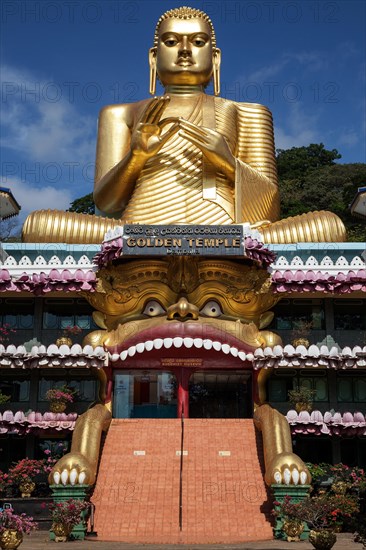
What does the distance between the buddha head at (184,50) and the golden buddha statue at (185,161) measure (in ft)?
0.10

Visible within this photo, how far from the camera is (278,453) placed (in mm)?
12797

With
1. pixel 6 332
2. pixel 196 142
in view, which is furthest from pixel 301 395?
pixel 6 332

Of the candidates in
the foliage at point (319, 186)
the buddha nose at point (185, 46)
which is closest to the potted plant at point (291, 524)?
the buddha nose at point (185, 46)

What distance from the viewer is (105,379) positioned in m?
16.2

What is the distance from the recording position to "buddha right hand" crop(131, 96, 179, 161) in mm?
17500

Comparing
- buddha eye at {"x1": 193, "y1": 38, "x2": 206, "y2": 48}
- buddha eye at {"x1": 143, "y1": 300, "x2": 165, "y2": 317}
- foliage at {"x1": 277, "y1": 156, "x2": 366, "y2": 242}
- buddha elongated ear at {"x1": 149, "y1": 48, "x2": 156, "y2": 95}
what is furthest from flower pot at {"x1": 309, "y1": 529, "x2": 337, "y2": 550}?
foliage at {"x1": 277, "y1": 156, "x2": 366, "y2": 242}

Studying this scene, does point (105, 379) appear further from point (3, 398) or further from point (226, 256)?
point (226, 256)

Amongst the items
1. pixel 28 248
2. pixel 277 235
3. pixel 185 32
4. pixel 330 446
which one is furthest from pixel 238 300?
pixel 185 32

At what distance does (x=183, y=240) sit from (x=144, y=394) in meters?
3.79

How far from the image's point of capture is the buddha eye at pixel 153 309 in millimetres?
16516

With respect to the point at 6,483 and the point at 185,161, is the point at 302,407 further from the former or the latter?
the point at 185,161

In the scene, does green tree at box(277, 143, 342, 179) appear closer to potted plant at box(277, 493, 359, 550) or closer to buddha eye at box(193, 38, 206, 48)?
buddha eye at box(193, 38, 206, 48)

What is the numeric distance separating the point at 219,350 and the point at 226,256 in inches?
82.4

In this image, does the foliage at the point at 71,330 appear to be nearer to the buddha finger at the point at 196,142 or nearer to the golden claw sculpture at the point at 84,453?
the golden claw sculpture at the point at 84,453
